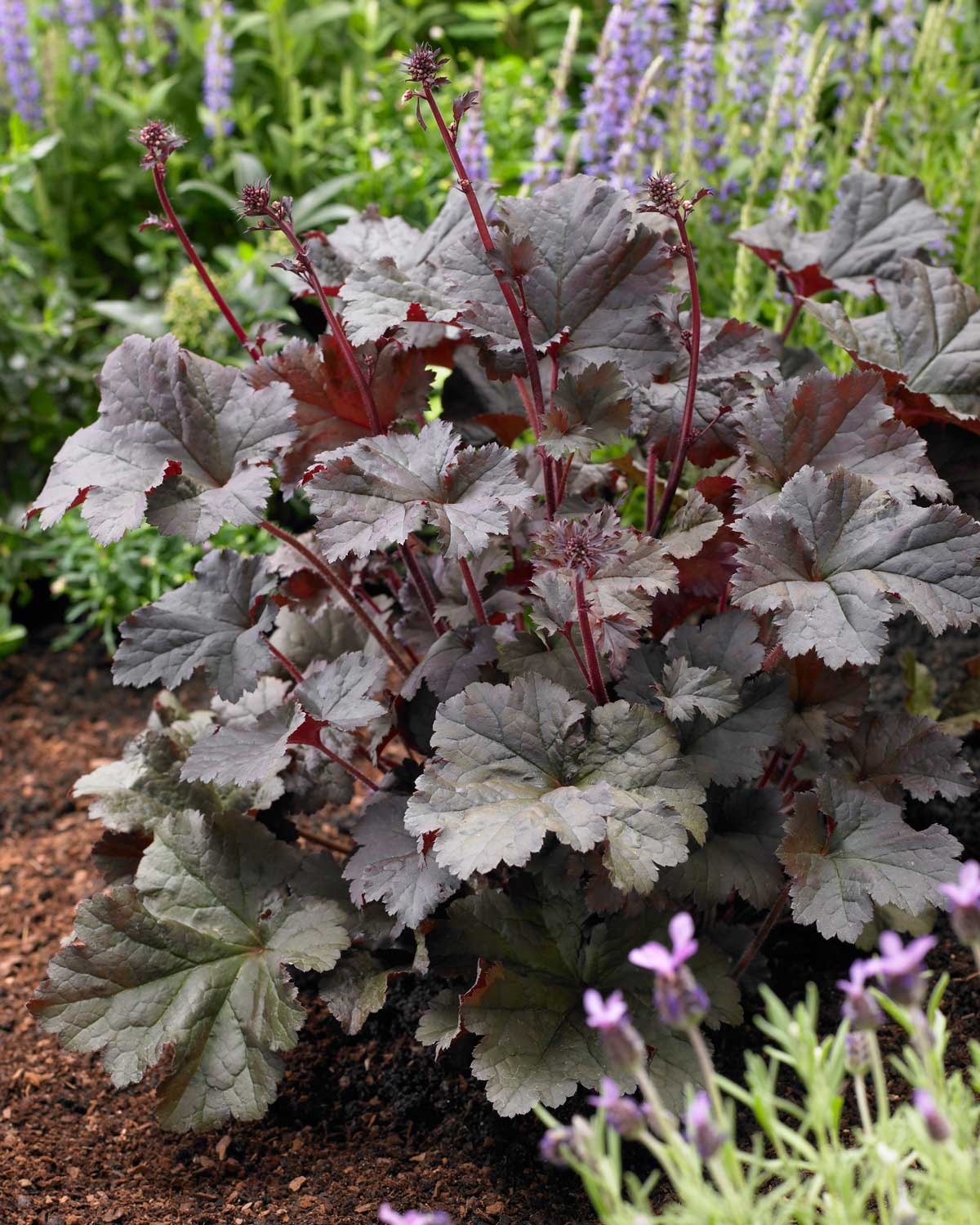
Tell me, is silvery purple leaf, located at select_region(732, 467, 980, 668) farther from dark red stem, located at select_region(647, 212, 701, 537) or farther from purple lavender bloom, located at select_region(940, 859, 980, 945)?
purple lavender bloom, located at select_region(940, 859, 980, 945)

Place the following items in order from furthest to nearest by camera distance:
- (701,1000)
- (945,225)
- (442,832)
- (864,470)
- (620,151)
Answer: (620,151)
(945,225)
(864,470)
(442,832)
(701,1000)

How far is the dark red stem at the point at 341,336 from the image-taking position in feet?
5.56

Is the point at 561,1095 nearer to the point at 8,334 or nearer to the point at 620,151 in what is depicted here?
the point at 620,151

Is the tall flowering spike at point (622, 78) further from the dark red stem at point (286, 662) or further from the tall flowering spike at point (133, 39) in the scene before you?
the dark red stem at point (286, 662)

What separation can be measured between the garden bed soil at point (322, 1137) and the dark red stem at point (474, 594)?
0.67 m

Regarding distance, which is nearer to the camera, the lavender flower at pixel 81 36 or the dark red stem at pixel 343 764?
the dark red stem at pixel 343 764

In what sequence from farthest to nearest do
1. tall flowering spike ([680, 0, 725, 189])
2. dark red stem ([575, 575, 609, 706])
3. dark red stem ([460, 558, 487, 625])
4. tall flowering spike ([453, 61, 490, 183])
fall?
tall flowering spike ([453, 61, 490, 183]) → tall flowering spike ([680, 0, 725, 189]) → dark red stem ([460, 558, 487, 625]) → dark red stem ([575, 575, 609, 706])

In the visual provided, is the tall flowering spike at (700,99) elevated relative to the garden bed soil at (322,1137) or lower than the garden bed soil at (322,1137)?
elevated

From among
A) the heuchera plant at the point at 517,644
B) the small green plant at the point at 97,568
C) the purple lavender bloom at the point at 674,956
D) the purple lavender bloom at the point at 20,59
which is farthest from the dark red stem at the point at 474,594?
the purple lavender bloom at the point at 20,59

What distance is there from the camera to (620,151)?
124 inches

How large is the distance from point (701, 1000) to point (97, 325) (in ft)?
12.5

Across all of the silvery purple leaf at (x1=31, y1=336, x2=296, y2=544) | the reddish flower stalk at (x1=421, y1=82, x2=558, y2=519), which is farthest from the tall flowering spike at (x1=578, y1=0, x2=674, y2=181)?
the silvery purple leaf at (x1=31, y1=336, x2=296, y2=544)

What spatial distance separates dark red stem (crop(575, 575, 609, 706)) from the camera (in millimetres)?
1545

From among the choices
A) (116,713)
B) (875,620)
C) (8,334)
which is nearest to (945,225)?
(875,620)
